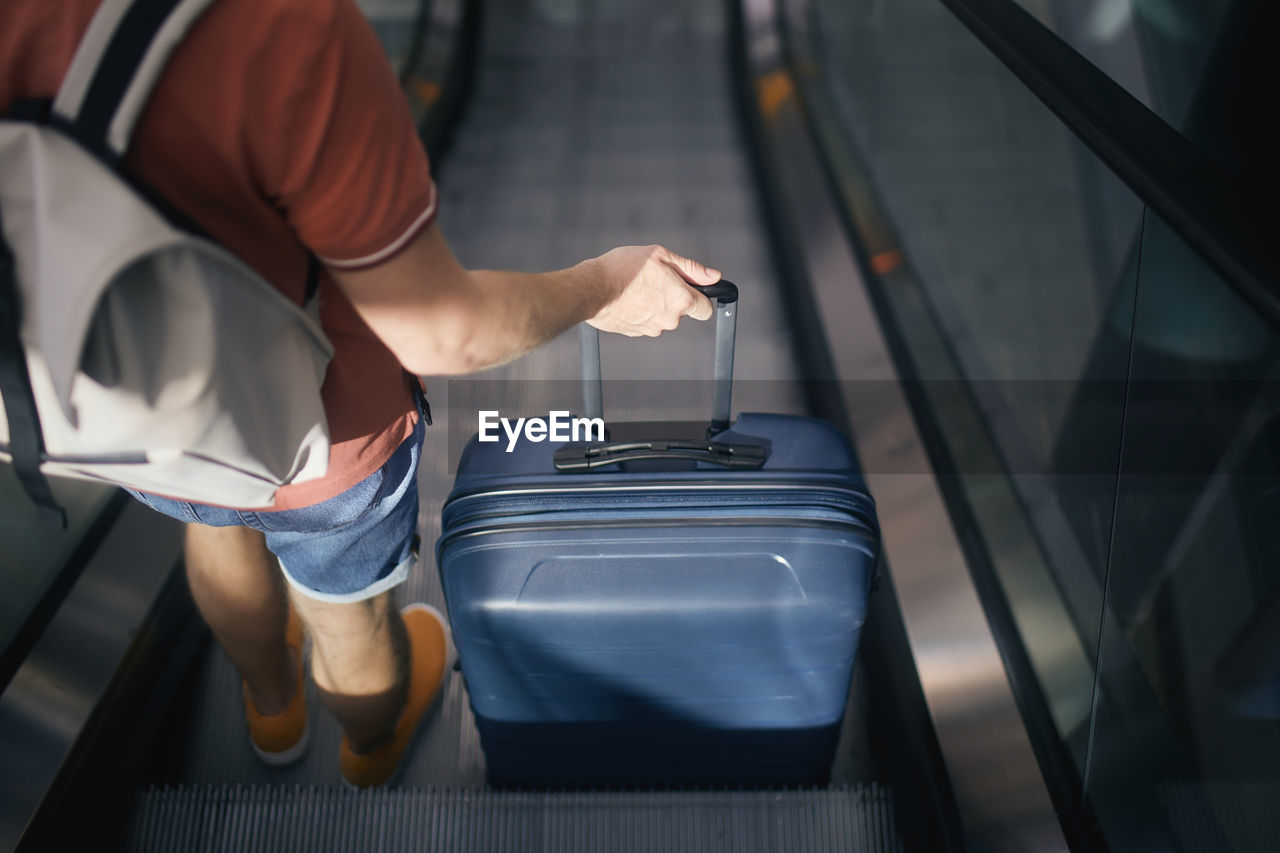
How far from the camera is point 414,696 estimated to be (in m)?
1.83

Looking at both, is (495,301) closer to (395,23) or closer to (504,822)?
(504,822)

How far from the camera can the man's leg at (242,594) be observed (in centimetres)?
141

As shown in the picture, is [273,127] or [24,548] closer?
[273,127]

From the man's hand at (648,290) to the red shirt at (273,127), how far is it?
397 mm

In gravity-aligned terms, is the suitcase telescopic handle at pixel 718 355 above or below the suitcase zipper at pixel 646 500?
above

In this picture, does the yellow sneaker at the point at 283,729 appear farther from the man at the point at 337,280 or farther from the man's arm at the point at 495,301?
the man's arm at the point at 495,301

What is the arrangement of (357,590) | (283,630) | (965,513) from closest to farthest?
1. (357,590)
2. (283,630)
3. (965,513)

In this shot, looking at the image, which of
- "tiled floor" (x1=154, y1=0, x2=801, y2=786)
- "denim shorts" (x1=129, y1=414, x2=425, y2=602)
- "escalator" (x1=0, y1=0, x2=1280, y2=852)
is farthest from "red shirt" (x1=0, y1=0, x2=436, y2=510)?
"tiled floor" (x1=154, y1=0, x2=801, y2=786)

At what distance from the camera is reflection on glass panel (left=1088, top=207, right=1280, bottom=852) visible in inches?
39.8

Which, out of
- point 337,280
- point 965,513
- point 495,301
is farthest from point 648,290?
point 965,513

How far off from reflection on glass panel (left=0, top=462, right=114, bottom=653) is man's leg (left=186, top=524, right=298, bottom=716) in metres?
0.36

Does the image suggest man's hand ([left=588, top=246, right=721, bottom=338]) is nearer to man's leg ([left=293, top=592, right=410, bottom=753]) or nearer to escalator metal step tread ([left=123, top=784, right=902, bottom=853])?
man's leg ([left=293, top=592, right=410, bottom=753])

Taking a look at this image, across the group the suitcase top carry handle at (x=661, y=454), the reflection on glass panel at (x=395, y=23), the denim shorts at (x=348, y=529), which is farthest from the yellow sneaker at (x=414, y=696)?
the reflection on glass panel at (x=395, y=23)

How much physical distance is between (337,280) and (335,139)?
0.48 ft
